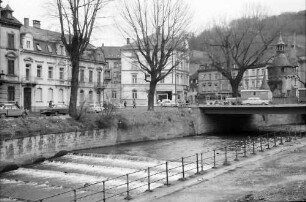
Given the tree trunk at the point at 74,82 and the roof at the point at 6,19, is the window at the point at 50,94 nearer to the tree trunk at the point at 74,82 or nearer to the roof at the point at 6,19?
the roof at the point at 6,19

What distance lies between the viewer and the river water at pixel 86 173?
18828 millimetres

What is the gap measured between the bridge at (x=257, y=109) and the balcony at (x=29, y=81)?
22.7 meters

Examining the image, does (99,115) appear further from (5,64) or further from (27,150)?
(5,64)

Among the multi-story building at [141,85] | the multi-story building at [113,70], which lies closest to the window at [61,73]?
the multi-story building at [141,85]

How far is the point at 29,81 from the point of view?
52.2 meters

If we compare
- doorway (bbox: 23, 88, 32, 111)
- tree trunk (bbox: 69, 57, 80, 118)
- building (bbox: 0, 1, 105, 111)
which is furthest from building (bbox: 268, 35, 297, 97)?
tree trunk (bbox: 69, 57, 80, 118)

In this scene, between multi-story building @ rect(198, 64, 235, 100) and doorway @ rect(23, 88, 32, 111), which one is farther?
multi-story building @ rect(198, 64, 235, 100)

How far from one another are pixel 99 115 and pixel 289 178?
74.0 feet

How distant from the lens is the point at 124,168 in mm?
24594

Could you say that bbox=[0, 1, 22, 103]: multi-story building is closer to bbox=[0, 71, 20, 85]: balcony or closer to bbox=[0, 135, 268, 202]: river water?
bbox=[0, 71, 20, 85]: balcony

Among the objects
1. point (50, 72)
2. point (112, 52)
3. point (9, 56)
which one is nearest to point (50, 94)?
point (50, 72)

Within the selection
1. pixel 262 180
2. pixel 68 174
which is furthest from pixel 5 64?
pixel 262 180

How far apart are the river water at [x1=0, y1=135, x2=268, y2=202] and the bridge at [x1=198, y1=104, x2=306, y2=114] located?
11531mm

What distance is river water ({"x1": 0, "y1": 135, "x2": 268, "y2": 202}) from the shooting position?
741 inches
